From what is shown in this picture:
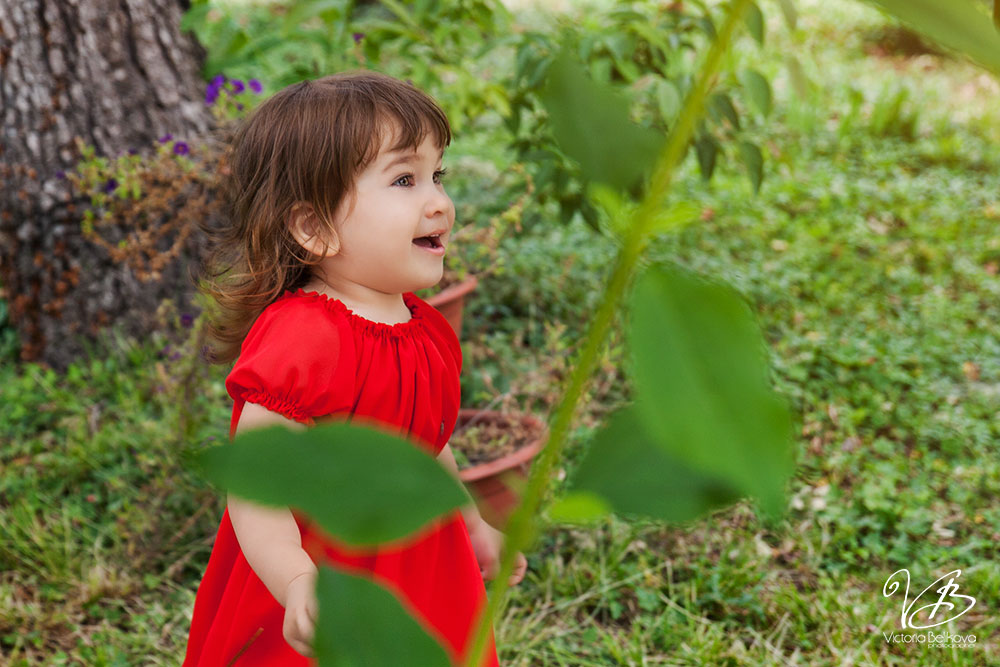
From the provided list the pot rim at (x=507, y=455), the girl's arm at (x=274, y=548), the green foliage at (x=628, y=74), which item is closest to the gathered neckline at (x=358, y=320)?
the girl's arm at (x=274, y=548)

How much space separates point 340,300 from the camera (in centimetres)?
122

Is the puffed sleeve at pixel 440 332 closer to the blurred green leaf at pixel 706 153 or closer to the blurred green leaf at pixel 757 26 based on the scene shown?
the blurred green leaf at pixel 757 26

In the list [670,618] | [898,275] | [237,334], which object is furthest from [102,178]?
[898,275]

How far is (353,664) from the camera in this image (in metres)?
0.26

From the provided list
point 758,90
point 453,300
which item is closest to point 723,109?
point 758,90

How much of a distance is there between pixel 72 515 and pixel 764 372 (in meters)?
2.32

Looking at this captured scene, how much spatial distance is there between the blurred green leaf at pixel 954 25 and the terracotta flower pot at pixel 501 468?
1.58 metres

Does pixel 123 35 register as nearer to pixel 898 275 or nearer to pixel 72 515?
pixel 72 515

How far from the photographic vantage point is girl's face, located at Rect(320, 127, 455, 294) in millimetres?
1144

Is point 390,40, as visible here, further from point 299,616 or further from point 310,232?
point 299,616

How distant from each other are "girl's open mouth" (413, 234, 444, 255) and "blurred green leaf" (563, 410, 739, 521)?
927mm

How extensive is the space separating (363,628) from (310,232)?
0.98m

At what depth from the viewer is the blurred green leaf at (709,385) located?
9.0 inches

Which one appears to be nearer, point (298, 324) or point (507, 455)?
point (298, 324)
